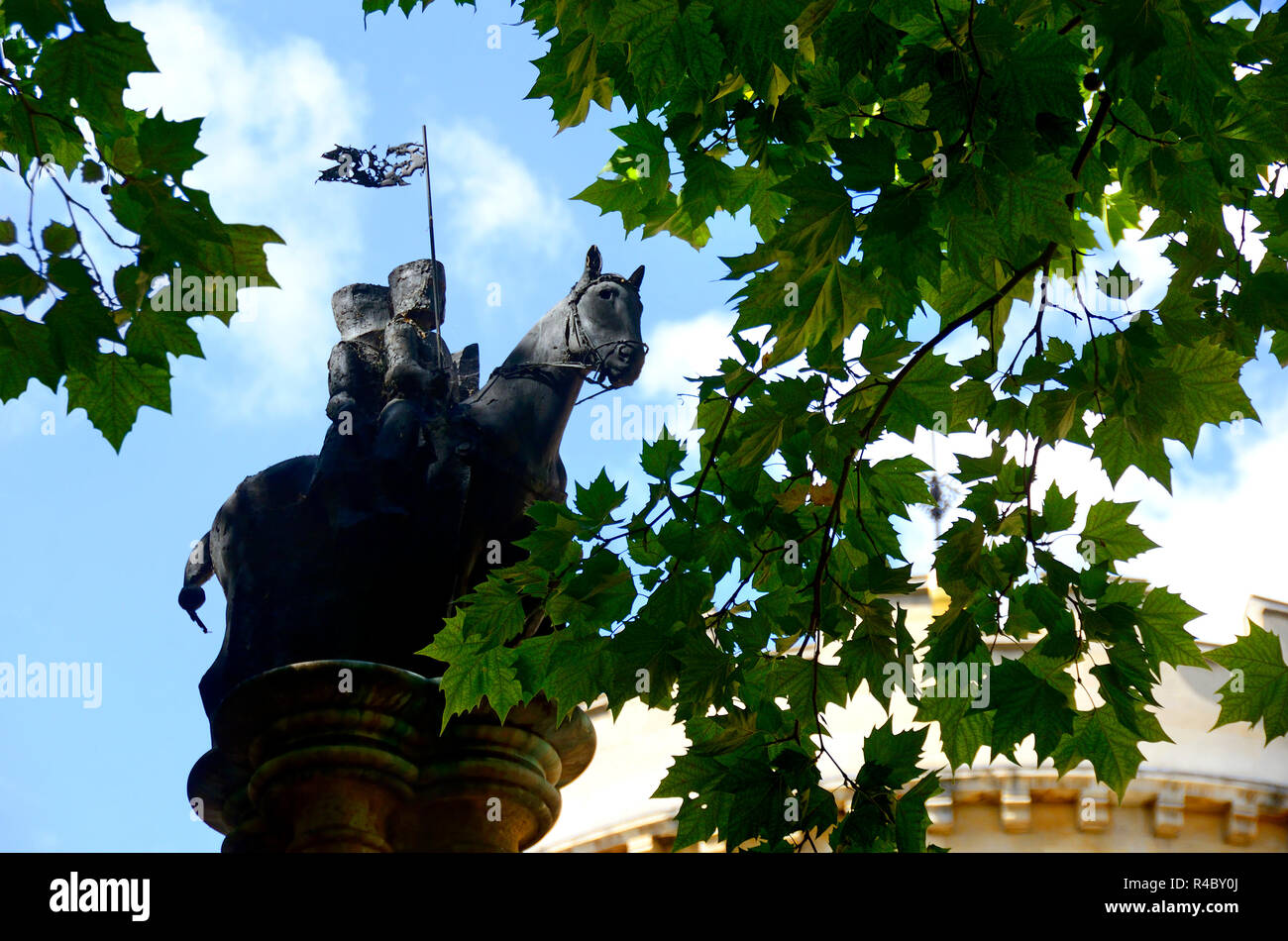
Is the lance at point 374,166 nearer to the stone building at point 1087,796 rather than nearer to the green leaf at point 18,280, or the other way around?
the green leaf at point 18,280

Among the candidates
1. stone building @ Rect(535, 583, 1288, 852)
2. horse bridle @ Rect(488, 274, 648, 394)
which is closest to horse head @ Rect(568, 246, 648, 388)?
horse bridle @ Rect(488, 274, 648, 394)

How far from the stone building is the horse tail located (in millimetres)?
11835

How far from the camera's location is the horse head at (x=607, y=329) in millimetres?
6059

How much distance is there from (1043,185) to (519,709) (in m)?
2.74

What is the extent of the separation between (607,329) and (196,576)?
2.02m

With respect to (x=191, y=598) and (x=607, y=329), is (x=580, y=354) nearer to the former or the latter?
(x=607, y=329)

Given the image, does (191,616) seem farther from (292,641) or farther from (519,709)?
(519,709)

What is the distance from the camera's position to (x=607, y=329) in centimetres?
612

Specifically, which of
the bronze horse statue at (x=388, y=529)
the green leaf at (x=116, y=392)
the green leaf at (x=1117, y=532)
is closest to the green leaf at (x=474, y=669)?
the bronze horse statue at (x=388, y=529)

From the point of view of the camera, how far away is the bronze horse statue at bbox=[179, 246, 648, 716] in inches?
214

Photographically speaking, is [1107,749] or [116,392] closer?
[116,392]

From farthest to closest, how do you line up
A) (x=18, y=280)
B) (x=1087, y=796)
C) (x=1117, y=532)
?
(x=1087, y=796)
(x=1117, y=532)
(x=18, y=280)

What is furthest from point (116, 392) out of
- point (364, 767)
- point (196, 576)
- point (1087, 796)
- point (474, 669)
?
point (1087, 796)

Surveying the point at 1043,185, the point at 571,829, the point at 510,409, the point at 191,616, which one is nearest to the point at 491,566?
the point at 510,409
